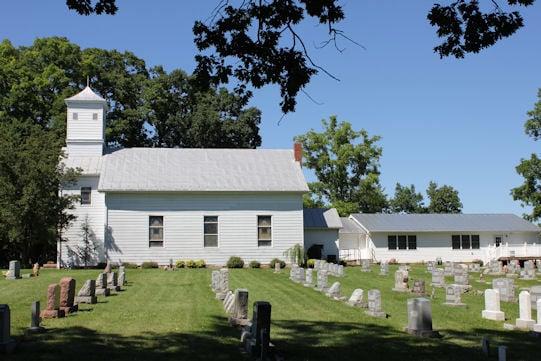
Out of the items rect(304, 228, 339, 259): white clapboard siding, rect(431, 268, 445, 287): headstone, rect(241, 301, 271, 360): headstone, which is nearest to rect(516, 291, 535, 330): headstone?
rect(241, 301, 271, 360): headstone

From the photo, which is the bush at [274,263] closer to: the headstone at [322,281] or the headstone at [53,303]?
the headstone at [322,281]

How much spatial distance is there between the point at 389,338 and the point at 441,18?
6.39 metres

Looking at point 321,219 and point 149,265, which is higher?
point 321,219

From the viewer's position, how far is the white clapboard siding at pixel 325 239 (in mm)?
40781

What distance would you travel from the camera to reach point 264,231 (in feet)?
125

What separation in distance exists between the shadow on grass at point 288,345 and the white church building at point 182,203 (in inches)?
920

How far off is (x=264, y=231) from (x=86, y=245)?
34.6ft

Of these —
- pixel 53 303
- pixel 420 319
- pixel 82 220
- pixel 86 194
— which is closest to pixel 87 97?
pixel 86 194

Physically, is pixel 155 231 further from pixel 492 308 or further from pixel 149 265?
pixel 492 308

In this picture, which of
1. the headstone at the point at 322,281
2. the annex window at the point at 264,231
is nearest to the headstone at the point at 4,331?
the headstone at the point at 322,281

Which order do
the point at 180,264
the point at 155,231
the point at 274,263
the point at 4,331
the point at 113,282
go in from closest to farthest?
the point at 4,331 < the point at 113,282 < the point at 180,264 < the point at 155,231 < the point at 274,263

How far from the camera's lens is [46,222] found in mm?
33656

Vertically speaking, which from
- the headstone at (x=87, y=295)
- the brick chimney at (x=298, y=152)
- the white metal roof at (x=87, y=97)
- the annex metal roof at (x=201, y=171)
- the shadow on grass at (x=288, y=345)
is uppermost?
the white metal roof at (x=87, y=97)

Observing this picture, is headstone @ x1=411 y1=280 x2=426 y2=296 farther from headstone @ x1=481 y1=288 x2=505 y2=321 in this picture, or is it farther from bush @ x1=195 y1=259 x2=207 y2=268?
bush @ x1=195 y1=259 x2=207 y2=268
